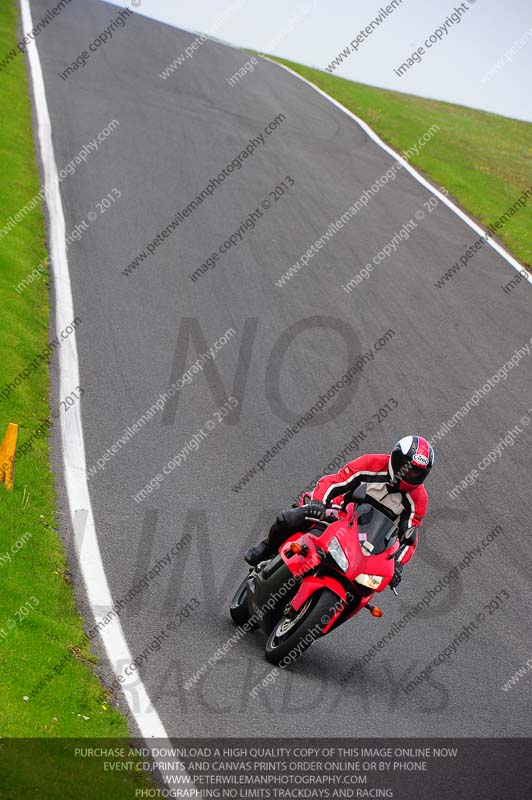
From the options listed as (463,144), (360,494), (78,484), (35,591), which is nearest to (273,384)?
(78,484)

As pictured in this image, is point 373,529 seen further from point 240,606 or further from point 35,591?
point 35,591

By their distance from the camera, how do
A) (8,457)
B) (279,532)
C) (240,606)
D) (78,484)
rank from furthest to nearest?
(78,484) → (8,457) → (240,606) → (279,532)

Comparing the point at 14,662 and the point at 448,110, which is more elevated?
the point at 448,110

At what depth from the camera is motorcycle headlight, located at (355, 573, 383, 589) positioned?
770 centimetres

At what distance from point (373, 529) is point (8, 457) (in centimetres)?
326

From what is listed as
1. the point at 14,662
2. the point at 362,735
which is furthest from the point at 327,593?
the point at 14,662

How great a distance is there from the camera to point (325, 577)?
25.7 ft

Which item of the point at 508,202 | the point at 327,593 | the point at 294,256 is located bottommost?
the point at 327,593

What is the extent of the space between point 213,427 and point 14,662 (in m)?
5.45

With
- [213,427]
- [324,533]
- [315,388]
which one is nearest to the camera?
[324,533]

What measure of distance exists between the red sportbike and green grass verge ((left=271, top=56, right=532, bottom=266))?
12737 millimetres

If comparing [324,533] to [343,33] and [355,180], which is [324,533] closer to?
[355,180]

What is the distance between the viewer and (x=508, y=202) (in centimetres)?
2294

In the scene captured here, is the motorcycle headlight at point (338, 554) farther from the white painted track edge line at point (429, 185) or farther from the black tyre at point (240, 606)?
the white painted track edge line at point (429, 185)
